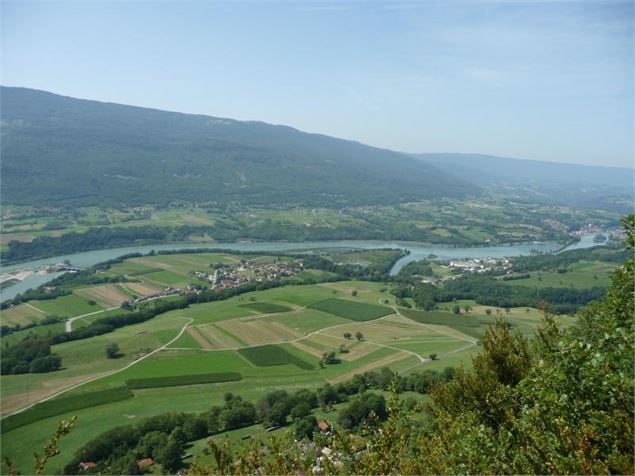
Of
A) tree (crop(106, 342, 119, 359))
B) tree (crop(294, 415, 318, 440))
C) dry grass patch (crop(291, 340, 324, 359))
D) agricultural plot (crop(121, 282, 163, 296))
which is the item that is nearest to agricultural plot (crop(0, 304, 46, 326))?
agricultural plot (crop(121, 282, 163, 296))

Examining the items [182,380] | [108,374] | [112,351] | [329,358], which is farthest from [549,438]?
[112,351]

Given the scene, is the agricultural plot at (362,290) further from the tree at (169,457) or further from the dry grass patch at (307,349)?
the tree at (169,457)

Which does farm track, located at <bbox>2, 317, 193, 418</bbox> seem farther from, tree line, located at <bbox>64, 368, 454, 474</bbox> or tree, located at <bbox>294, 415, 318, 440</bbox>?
tree, located at <bbox>294, 415, 318, 440</bbox>

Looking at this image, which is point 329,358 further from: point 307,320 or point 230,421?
point 230,421

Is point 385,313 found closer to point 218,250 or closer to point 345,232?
point 218,250

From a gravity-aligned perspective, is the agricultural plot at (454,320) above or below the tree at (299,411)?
below

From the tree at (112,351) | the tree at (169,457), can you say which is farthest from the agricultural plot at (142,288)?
the tree at (169,457)
